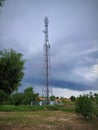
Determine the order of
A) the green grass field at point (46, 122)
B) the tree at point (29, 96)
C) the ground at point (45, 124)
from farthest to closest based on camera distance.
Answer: the tree at point (29, 96) → the green grass field at point (46, 122) → the ground at point (45, 124)

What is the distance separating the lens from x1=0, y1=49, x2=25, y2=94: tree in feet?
85.3

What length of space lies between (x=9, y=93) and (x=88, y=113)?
10.8 meters

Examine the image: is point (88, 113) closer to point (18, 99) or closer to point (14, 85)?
point (14, 85)

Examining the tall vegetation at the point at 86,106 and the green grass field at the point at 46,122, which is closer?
the green grass field at the point at 46,122

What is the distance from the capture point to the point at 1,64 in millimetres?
25984

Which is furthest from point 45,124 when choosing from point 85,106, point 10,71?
point 85,106

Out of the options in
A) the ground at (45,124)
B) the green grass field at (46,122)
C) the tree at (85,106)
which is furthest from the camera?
the tree at (85,106)

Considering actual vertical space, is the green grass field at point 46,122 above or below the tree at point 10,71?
below

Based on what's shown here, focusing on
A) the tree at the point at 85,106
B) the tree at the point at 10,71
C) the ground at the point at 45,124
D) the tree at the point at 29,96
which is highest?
the tree at the point at 29,96

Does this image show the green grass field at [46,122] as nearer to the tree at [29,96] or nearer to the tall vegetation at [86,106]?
the tall vegetation at [86,106]

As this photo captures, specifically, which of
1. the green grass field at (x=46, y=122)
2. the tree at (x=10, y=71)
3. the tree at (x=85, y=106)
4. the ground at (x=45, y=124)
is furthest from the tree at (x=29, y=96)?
the tree at (x=10, y=71)

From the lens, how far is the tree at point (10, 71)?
26.0 meters

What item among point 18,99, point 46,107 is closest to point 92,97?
point 46,107

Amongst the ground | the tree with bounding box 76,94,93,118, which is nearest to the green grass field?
the ground
